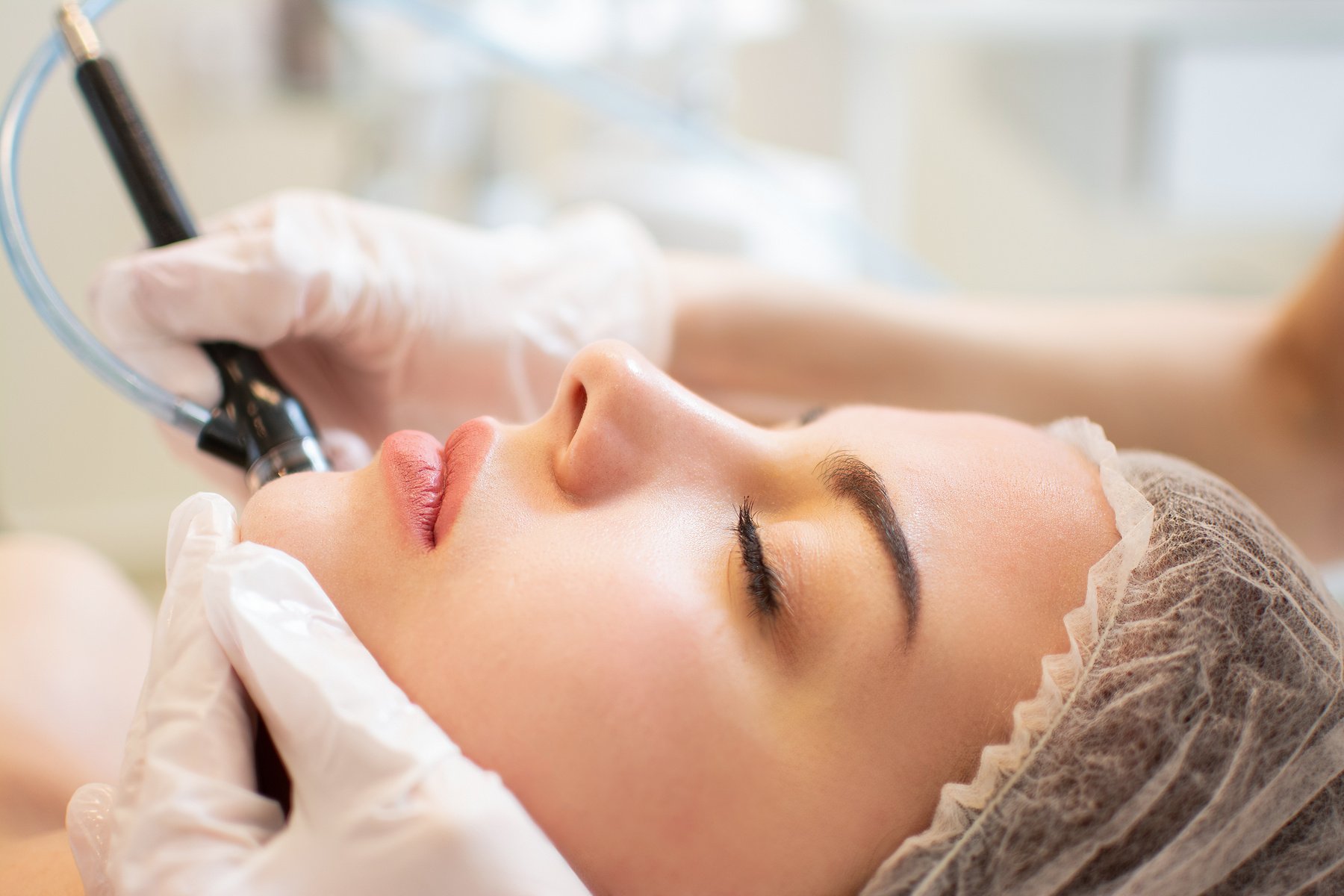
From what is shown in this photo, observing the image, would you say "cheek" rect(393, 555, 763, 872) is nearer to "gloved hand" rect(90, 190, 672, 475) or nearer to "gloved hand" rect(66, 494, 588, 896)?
"gloved hand" rect(66, 494, 588, 896)

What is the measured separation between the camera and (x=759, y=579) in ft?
2.23

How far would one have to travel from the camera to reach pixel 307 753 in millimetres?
602

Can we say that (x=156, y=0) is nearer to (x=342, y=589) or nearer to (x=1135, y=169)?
(x=342, y=589)

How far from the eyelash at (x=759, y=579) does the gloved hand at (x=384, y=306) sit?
0.48 meters

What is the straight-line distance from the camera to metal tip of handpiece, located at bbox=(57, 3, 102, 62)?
0.87 metres

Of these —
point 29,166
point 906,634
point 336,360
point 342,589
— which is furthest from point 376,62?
point 906,634

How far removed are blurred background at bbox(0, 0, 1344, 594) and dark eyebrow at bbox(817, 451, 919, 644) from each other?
3.27ft

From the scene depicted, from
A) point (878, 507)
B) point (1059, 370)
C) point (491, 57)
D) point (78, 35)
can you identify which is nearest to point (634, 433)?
point (878, 507)

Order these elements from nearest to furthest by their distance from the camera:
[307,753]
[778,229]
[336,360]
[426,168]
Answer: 1. [307,753]
2. [336,360]
3. [778,229]
4. [426,168]

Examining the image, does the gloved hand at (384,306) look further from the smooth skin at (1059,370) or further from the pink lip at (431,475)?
the pink lip at (431,475)

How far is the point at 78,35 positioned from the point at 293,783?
0.67m

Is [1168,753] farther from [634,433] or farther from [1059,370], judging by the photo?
[1059,370]

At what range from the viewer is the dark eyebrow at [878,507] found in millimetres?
670

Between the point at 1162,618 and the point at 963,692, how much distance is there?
0.14 m
